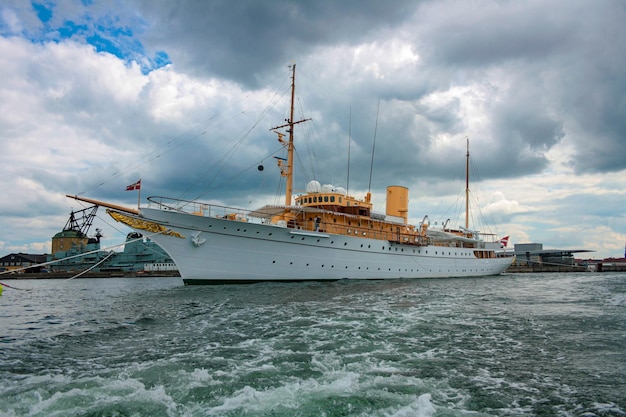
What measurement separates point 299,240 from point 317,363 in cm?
1766

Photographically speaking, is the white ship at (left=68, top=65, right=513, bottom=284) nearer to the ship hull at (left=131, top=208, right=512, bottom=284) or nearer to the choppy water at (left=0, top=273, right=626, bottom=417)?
the ship hull at (left=131, top=208, right=512, bottom=284)

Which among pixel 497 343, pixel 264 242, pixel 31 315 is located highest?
pixel 264 242

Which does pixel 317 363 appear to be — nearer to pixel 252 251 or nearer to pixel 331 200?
pixel 252 251

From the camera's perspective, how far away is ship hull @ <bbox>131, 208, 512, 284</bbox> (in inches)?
878

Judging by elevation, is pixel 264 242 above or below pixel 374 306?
above

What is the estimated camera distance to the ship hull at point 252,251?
2230 centimetres

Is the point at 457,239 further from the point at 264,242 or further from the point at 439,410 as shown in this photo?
the point at 439,410

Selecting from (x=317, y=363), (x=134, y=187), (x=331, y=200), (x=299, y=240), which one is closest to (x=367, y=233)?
(x=331, y=200)

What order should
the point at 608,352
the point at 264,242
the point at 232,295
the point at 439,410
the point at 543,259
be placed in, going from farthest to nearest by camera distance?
1. the point at 543,259
2. the point at 264,242
3. the point at 232,295
4. the point at 608,352
5. the point at 439,410

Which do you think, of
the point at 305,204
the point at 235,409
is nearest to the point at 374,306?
the point at 235,409

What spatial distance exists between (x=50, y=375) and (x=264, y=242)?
17.0 m

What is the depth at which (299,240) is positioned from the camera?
2480 cm

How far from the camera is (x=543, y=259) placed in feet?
249

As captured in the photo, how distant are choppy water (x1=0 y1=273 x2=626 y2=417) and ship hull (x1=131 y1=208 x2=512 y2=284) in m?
9.14
